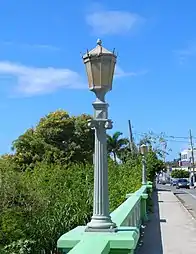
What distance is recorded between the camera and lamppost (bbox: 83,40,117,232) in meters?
5.49

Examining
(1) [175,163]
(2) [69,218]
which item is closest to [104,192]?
(2) [69,218]

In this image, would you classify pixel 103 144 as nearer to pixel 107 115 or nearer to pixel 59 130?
pixel 107 115

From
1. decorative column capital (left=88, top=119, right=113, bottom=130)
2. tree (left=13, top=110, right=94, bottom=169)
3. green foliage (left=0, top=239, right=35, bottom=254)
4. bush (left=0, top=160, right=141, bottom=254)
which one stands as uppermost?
tree (left=13, top=110, right=94, bottom=169)

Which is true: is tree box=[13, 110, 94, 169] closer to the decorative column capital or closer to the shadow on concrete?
the shadow on concrete

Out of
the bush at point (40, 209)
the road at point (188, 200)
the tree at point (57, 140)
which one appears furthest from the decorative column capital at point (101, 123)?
the tree at point (57, 140)

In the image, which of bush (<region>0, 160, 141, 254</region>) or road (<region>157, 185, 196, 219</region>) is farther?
road (<region>157, 185, 196, 219</region>)

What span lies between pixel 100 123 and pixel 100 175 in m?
0.57

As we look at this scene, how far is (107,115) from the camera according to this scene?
569cm

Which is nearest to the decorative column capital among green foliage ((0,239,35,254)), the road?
green foliage ((0,239,35,254))

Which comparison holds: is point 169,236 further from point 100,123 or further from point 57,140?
point 57,140

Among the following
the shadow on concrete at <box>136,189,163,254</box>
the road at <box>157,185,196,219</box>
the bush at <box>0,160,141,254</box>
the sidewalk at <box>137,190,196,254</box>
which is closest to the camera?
the shadow on concrete at <box>136,189,163,254</box>

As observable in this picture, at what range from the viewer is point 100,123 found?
5.66 m

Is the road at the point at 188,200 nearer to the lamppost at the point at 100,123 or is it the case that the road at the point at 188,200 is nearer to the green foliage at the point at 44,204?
the green foliage at the point at 44,204

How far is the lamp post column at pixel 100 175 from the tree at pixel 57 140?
40.3 m
